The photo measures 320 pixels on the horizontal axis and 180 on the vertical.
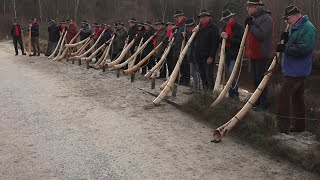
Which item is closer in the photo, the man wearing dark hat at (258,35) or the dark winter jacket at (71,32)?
the man wearing dark hat at (258,35)

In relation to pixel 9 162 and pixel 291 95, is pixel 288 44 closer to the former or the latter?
pixel 291 95

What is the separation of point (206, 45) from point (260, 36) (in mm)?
1642

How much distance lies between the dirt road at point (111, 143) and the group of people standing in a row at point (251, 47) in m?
1.05

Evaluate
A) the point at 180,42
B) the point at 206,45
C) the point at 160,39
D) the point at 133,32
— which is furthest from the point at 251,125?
the point at 133,32

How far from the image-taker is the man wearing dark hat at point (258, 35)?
20.2 ft

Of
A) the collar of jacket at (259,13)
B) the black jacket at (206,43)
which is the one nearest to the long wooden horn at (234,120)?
the collar of jacket at (259,13)

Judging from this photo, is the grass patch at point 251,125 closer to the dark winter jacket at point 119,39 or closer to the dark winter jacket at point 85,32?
the dark winter jacket at point 119,39

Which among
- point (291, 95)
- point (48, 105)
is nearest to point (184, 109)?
point (291, 95)

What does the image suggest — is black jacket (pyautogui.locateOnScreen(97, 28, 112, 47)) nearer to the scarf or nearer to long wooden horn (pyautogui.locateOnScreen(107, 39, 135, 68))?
long wooden horn (pyautogui.locateOnScreen(107, 39, 135, 68))

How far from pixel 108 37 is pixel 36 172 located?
30.8 ft

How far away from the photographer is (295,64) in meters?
5.21

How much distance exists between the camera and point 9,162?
186 inches

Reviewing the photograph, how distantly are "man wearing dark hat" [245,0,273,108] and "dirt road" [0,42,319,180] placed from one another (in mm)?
1462

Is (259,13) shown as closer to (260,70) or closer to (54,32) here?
(260,70)
